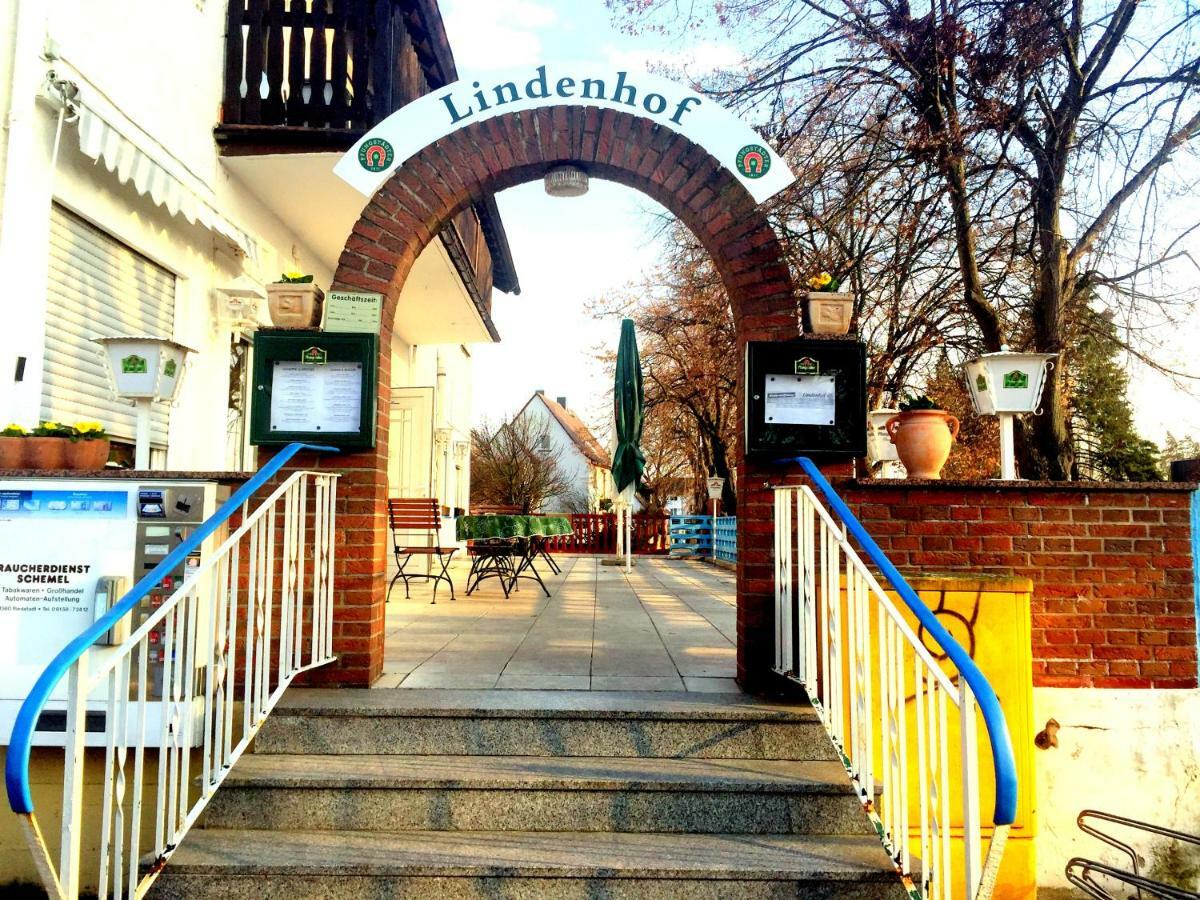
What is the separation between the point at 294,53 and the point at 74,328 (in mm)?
3174

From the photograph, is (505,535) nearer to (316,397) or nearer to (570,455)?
(316,397)

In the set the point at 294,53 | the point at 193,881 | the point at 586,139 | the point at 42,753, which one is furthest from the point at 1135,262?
the point at 42,753

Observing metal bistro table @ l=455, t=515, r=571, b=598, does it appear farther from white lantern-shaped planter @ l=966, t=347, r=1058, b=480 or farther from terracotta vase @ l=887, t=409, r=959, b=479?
white lantern-shaped planter @ l=966, t=347, r=1058, b=480

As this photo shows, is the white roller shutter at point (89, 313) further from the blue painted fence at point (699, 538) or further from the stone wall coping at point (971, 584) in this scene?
the blue painted fence at point (699, 538)

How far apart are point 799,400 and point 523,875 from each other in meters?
2.52

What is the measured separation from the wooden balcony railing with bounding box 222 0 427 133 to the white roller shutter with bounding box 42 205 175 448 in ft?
5.89

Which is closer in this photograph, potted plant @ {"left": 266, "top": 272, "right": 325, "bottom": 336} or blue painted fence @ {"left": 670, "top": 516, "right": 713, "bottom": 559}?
potted plant @ {"left": 266, "top": 272, "right": 325, "bottom": 336}

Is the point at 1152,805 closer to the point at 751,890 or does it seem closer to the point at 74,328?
the point at 751,890

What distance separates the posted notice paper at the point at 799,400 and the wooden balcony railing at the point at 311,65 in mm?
4537

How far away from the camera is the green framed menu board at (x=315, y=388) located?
4059 mm

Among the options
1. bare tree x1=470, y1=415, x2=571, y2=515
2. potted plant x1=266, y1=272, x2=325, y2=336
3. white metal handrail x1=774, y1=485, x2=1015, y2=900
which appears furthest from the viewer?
bare tree x1=470, y1=415, x2=571, y2=515

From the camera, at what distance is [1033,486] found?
3883 mm

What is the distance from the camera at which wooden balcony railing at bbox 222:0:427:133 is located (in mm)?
6754

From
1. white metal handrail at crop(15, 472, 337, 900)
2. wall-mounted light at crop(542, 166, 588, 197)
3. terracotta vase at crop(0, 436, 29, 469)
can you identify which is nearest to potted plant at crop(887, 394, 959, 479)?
wall-mounted light at crop(542, 166, 588, 197)
